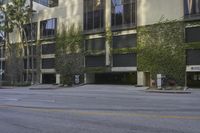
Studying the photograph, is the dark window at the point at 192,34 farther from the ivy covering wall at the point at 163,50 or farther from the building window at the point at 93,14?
the building window at the point at 93,14

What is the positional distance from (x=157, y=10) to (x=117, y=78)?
13.3 meters

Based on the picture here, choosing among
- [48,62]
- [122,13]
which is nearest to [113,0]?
[122,13]

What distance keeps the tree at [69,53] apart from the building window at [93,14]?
2144 millimetres

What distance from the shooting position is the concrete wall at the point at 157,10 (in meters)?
43.3

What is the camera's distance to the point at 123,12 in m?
48.1

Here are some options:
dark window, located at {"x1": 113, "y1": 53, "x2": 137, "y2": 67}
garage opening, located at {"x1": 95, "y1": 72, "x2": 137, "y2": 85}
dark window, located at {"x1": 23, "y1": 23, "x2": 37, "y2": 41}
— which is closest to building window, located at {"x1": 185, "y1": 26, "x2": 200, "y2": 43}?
dark window, located at {"x1": 113, "y1": 53, "x2": 137, "y2": 67}

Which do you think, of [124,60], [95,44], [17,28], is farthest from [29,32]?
[124,60]

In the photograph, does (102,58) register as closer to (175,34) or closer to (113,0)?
(113,0)

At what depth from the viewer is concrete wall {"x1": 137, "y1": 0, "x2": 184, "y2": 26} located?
142 feet

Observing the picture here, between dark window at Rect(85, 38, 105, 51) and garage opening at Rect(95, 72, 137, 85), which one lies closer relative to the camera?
dark window at Rect(85, 38, 105, 51)

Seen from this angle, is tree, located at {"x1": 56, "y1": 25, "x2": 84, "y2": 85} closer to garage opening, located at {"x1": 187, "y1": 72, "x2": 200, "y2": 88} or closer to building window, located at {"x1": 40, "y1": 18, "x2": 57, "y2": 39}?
building window, located at {"x1": 40, "y1": 18, "x2": 57, "y2": 39}

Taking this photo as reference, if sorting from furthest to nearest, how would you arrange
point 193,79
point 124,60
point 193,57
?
point 124,60 < point 193,79 < point 193,57

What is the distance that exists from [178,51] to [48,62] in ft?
81.2

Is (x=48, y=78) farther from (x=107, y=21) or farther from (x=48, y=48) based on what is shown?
(x=107, y=21)
